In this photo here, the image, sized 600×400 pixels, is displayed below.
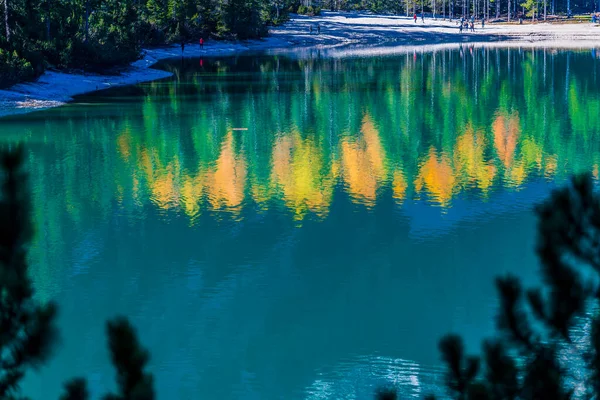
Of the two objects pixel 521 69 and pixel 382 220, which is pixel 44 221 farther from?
pixel 521 69

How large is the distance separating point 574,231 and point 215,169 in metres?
17.6

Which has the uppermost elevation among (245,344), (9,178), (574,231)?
(9,178)

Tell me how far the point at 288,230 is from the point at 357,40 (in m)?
77.5

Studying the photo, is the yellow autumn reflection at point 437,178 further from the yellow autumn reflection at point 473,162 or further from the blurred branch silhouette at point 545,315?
the blurred branch silhouette at point 545,315

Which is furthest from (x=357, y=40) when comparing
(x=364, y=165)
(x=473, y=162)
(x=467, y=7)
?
A: (x=364, y=165)

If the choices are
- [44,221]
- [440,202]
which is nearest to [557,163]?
[440,202]

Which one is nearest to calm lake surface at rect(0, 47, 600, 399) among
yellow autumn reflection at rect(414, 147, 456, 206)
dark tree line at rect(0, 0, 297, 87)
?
yellow autumn reflection at rect(414, 147, 456, 206)

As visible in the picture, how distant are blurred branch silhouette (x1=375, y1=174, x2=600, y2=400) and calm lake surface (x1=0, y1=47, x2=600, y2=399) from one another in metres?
4.72

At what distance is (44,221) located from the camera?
708 inches

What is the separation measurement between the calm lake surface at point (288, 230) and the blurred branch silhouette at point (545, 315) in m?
4.72

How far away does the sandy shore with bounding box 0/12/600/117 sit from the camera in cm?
5072

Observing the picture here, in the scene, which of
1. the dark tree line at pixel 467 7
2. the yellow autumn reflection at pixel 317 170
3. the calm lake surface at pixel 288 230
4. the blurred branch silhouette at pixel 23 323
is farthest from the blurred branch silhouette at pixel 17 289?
the dark tree line at pixel 467 7

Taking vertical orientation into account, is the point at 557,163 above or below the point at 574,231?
below

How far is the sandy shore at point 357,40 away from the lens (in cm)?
5072
